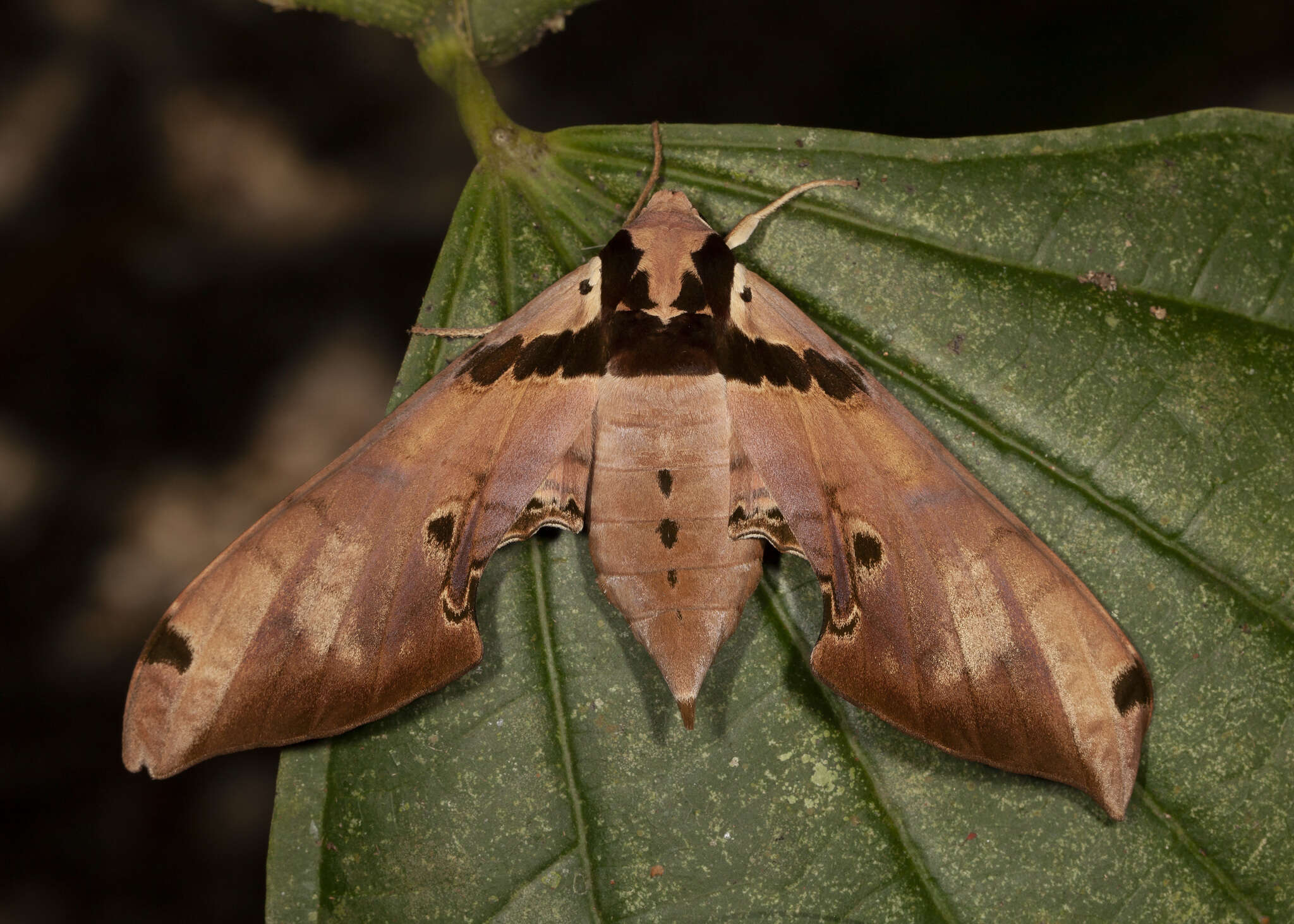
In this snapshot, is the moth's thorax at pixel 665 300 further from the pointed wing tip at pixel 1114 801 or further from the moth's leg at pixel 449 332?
the pointed wing tip at pixel 1114 801

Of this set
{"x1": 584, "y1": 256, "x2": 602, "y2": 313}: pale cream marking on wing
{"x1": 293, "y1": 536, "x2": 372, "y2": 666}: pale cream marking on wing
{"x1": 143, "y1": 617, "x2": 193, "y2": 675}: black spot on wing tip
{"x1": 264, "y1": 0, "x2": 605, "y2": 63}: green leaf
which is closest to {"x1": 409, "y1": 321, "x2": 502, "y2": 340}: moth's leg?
{"x1": 584, "y1": 256, "x2": 602, "y2": 313}: pale cream marking on wing

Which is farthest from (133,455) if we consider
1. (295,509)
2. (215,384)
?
(295,509)

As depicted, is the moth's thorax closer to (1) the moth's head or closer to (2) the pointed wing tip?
(1) the moth's head

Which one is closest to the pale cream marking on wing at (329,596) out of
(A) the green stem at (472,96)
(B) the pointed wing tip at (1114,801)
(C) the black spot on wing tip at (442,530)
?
(C) the black spot on wing tip at (442,530)

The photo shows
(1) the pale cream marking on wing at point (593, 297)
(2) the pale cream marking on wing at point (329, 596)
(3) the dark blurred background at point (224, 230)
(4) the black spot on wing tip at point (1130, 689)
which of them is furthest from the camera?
(3) the dark blurred background at point (224, 230)

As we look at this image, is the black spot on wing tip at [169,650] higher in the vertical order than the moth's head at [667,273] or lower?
lower

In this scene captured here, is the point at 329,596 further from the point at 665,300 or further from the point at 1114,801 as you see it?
the point at 1114,801

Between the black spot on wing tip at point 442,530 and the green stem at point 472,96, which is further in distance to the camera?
the green stem at point 472,96

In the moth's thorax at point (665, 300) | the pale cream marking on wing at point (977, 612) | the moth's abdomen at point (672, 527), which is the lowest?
the pale cream marking on wing at point (977, 612)
